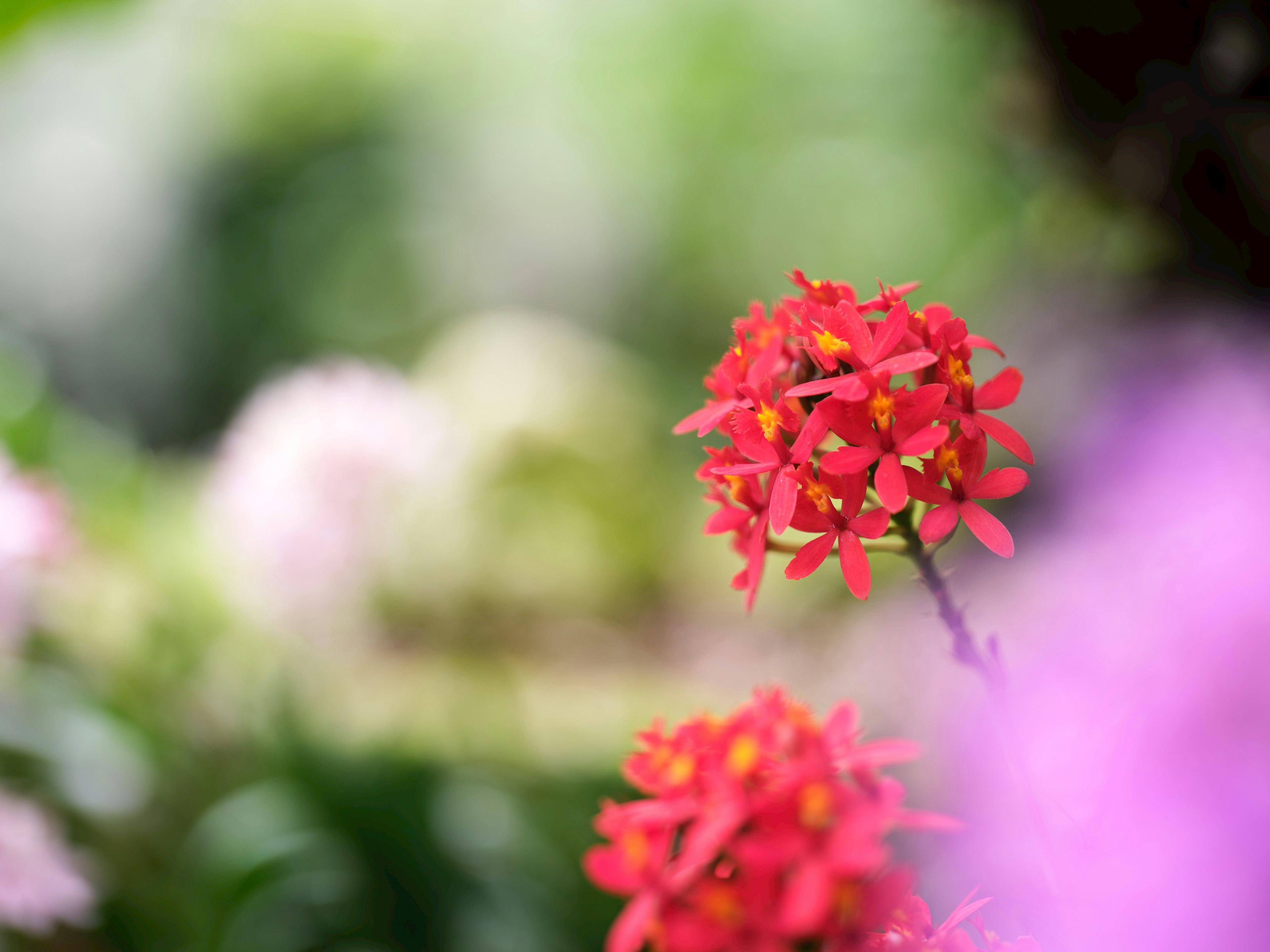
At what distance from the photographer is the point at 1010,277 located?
5.10 feet

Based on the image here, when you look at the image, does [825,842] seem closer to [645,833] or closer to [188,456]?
[645,833]

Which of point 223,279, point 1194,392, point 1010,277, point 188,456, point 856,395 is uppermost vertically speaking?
point 223,279

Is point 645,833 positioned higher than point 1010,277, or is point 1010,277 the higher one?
point 1010,277

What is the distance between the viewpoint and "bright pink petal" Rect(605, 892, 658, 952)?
0.26 metres

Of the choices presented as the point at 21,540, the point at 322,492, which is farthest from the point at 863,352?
the point at 322,492

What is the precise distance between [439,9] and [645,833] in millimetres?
4012

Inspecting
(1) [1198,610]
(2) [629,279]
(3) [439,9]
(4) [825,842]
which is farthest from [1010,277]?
(3) [439,9]

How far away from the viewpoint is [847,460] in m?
0.31

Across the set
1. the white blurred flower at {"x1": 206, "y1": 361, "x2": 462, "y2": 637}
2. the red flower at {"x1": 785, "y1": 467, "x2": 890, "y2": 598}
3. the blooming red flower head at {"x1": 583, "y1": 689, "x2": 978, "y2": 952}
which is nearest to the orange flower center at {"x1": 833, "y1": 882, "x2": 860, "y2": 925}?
the blooming red flower head at {"x1": 583, "y1": 689, "x2": 978, "y2": 952}

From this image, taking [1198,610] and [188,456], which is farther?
[188,456]

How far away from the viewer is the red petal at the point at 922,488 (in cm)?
32

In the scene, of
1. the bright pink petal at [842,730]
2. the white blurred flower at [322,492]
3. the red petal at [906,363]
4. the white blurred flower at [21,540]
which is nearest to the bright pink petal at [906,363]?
the red petal at [906,363]

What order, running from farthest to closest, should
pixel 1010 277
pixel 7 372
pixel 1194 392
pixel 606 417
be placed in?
pixel 606 417 → pixel 1010 277 → pixel 7 372 → pixel 1194 392

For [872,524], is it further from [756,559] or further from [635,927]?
[635,927]
